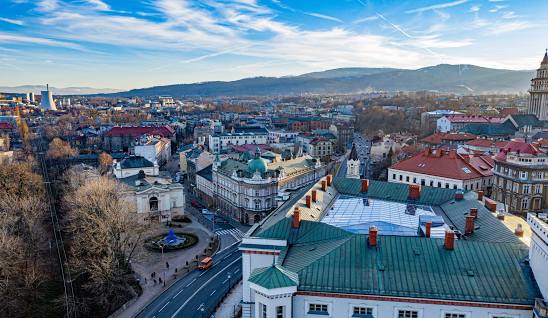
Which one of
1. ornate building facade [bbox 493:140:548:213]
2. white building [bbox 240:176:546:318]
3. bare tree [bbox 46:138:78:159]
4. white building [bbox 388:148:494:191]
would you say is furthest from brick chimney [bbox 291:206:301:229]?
bare tree [bbox 46:138:78:159]

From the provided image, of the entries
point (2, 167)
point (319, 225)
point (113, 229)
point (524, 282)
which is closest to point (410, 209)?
point (319, 225)

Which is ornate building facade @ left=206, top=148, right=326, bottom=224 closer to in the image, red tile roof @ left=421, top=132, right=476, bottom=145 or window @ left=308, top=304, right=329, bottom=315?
window @ left=308, top=304, right=329, bottom=315

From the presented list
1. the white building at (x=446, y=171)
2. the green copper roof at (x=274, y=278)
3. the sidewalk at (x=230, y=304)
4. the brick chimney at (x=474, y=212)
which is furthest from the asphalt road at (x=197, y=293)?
the white building at (x=446, y=171)

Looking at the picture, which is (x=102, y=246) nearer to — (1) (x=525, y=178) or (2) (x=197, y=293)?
(2) (x=197, y=293)

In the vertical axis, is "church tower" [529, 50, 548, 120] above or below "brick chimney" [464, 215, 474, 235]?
above

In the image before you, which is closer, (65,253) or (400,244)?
(400,244)

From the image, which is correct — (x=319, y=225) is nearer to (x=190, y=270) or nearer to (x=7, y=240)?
(x=190, y=270)

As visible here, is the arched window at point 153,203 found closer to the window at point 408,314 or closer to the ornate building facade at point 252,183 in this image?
the ornate building facade at point 252,183
